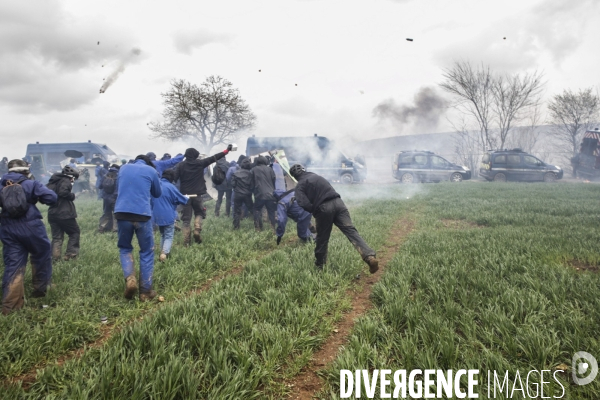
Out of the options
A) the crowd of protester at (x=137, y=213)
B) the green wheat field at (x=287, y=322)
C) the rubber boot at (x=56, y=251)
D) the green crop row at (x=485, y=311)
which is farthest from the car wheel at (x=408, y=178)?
the rubber boot at (x=56, y=251)

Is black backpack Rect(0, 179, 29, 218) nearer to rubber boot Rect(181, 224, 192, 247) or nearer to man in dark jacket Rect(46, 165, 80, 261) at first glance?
man in dark jacket Rect(46, 165, 80, 261)

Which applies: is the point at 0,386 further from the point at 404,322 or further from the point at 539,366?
the point at 539,366

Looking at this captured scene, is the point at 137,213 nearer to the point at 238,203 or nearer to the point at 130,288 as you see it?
the point at 130,288

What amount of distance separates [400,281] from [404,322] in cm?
87

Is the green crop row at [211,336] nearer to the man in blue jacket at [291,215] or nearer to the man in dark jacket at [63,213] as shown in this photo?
the man in blue jacket at [291,215]

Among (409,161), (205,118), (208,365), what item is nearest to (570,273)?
(208,365)

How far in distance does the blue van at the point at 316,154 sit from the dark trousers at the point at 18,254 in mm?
16089

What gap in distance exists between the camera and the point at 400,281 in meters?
3.88

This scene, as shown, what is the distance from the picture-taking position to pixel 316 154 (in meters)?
19.6

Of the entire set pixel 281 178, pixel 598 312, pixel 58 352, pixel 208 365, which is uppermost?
pixel 281 178

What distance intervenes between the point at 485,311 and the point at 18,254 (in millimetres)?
5163

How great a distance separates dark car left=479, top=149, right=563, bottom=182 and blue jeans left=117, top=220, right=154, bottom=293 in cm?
2224

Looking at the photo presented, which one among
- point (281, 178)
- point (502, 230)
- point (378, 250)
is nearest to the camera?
point (378, 250)

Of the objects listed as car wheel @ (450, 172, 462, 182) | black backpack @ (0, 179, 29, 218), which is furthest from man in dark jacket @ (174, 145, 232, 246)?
car wheel @ (450, 172, 462, 182)
